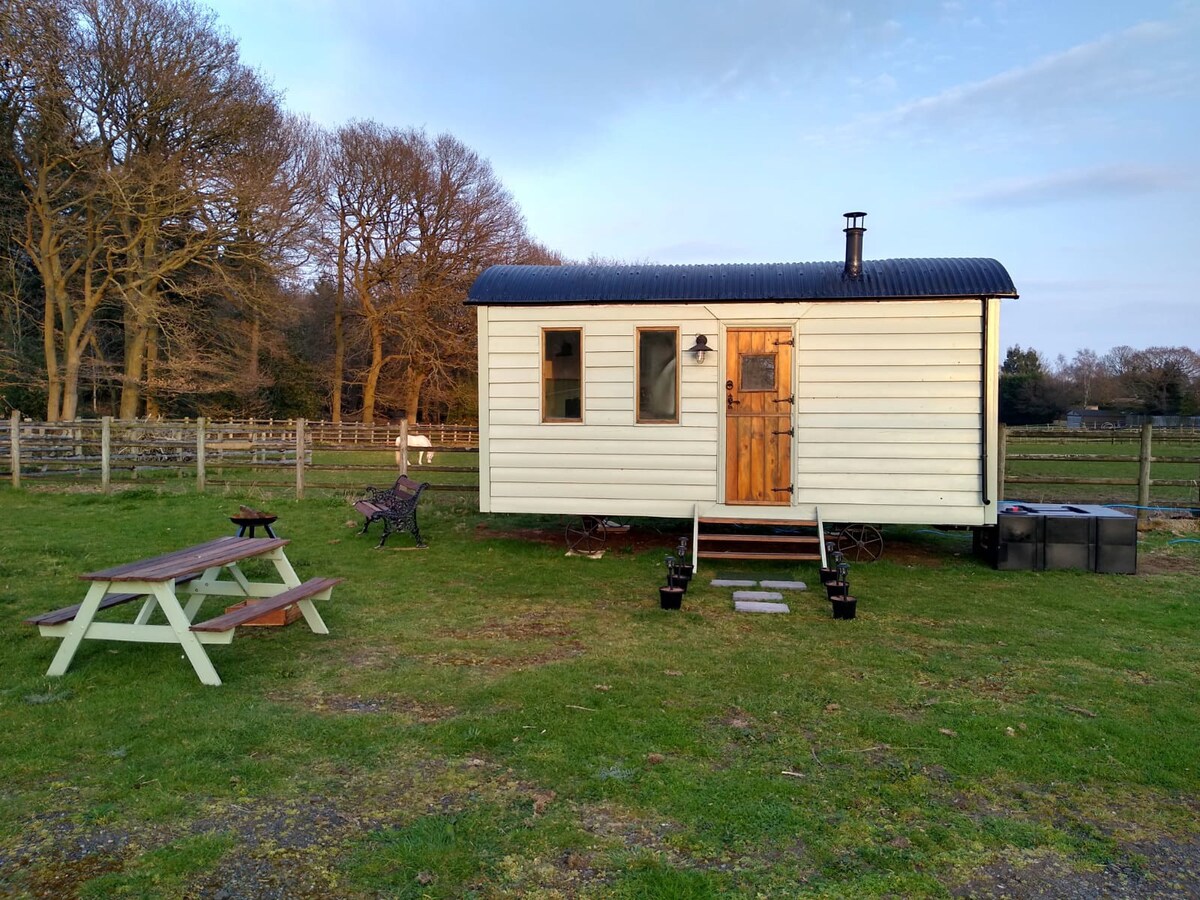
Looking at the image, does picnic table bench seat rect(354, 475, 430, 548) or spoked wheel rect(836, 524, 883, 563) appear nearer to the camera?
spoked wheel rect(836, 524, 883, 563)

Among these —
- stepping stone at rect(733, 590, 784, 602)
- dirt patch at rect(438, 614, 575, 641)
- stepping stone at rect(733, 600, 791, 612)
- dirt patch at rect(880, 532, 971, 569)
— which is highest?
dirt patch at rect(880, 532, 971, 569)

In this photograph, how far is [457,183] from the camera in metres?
30.4

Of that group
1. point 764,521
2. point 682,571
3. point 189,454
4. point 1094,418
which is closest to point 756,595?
point 682,571

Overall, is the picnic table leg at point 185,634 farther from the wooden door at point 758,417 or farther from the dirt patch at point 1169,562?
the dirt patch at point 1169,562

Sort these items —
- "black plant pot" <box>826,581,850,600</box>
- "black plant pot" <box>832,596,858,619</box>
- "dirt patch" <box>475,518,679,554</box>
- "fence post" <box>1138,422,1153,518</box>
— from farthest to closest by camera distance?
1. "fence post" <box>1138,422,1153,518</box>
2. "dirt patch" <box>475,518,679,554</box>
3. "black plant pot" <box>826,581,850,600</box>
4. "black plant pot" <box>832,596,858,619</box>

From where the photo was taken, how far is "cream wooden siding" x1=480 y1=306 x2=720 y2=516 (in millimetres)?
8250

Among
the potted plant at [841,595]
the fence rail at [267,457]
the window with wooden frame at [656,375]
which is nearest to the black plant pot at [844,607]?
the potted plant at [841,595]

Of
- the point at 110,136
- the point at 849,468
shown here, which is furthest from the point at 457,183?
the point at 849,468

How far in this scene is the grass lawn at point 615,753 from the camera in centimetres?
267

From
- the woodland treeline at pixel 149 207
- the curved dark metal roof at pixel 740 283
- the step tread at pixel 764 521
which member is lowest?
the step tread at pixel 764 521

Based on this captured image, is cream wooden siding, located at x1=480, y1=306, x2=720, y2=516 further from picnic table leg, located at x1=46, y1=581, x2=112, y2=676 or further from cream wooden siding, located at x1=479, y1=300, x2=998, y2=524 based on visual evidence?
picnic table leg, located at x1=46, y1=581, x2=112, y2=676

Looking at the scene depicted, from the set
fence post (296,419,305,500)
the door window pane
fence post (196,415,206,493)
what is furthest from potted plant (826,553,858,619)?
fence post (196,415,206,493)

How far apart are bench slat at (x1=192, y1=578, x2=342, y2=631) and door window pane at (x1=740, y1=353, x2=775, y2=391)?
4711 mm

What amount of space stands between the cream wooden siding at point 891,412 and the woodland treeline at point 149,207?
1693 cm
